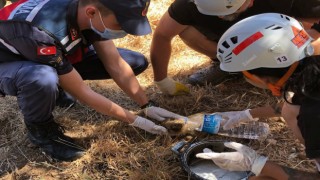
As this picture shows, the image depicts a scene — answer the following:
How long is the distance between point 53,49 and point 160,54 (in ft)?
3.36

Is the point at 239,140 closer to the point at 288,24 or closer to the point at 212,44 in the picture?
the point at 212,44

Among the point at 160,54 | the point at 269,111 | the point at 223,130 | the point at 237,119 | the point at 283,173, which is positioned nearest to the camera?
the point at 283,173

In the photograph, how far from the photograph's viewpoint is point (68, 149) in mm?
2951

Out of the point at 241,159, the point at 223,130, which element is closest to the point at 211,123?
the point at 223,130

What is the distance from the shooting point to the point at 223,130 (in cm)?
300

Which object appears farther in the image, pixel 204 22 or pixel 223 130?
pixel 204 22

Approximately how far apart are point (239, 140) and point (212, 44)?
0.91 meters

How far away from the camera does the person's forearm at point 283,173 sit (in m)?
2.19

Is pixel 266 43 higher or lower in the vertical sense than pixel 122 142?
higher

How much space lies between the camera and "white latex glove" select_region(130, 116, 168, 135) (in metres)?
2.95

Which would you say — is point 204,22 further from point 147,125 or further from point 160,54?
point 147,125

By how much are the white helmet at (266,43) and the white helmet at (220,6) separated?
607 mm

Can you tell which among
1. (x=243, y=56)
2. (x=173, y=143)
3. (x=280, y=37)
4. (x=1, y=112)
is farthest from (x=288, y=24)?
(x=1, y=112)

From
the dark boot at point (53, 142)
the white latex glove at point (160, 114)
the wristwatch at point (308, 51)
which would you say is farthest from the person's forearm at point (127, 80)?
the wristwatch at point (308, 51)
